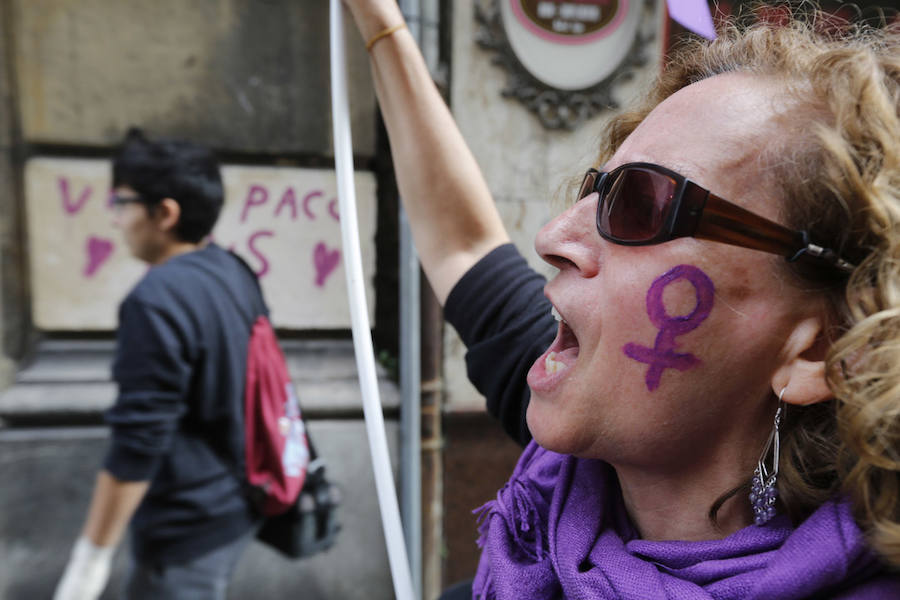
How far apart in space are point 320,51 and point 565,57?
3.75ft

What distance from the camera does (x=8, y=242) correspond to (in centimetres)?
279

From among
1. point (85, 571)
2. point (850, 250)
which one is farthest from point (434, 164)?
point (85, 571)

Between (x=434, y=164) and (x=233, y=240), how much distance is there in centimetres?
194

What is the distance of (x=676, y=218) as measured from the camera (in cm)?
88

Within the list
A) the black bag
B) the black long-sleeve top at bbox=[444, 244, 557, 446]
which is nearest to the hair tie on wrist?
the black long-sleeve top at bbox=[444, 244, 557, 446]

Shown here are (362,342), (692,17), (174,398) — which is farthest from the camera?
(174,398)

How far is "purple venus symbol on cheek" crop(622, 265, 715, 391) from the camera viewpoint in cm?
88

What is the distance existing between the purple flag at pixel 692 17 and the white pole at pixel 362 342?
2.15 ft

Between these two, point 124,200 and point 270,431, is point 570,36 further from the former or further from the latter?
point 270,431

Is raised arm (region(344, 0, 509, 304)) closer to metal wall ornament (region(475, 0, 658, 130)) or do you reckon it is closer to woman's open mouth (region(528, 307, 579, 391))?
woman's open mouth (region(528, 307, 579, 391))

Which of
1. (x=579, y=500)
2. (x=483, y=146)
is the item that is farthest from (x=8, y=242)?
(x=579, y=500)

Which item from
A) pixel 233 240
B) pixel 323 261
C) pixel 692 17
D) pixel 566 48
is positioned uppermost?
pixel 566 48

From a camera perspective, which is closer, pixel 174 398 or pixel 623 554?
pixel 623 554

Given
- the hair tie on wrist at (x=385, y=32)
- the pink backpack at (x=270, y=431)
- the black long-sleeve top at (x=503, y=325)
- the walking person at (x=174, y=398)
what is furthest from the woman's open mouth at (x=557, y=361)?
the pink backpack at (x=270, y=431)
